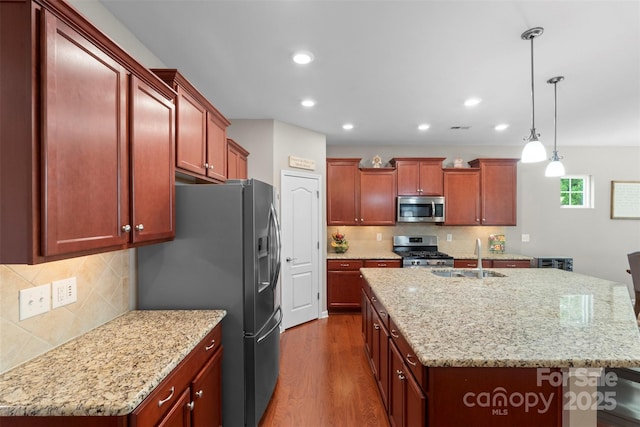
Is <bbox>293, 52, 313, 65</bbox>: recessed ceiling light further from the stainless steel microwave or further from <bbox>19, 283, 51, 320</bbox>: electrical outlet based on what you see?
the stainless steel microwave

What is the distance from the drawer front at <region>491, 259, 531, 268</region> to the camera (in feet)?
14.5

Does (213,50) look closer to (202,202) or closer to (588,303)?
(202,202)

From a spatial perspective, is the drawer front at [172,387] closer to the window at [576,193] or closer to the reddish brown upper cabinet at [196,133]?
the reddish brown upper cabinet at [196,133]

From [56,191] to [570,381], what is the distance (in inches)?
81.9

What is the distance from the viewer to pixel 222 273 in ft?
6.37

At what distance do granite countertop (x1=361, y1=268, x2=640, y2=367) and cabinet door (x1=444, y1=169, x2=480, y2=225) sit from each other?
6.89 ft

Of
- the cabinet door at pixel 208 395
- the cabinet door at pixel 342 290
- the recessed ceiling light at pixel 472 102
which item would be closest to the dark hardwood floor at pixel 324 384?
the cabinet door at pixel 208 395

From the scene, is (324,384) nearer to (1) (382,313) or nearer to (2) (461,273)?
(1) (382,313)

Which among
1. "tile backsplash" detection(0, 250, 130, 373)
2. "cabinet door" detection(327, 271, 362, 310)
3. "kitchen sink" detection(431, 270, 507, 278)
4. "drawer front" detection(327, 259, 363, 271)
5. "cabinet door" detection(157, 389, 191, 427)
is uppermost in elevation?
"tile backsplash" detection(0, 250, 130, 373)

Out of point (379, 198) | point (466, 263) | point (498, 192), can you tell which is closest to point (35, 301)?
point (379, 198)

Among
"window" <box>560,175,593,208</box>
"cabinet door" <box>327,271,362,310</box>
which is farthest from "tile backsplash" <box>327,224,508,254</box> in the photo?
"window" <box>560,175,593,208</box>

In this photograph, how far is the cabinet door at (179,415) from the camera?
A: 122 cm

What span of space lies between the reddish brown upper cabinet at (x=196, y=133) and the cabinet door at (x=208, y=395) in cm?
122

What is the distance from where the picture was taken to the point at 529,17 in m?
1.79
